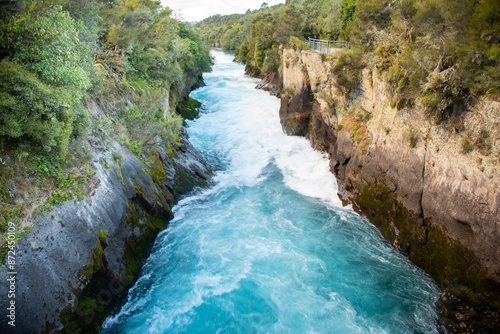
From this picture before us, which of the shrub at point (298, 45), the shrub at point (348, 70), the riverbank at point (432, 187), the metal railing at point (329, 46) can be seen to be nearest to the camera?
the riverbank at point (432, 187)

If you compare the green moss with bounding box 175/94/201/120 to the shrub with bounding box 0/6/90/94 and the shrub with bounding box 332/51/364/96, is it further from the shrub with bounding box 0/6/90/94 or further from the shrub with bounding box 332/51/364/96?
the shrub with bounding box 0/6/90/94

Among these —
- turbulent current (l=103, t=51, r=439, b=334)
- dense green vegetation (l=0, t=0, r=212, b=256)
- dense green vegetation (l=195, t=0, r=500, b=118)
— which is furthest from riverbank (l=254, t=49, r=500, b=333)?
dense green vegetation (l=0, t=0, r=212, b=256)

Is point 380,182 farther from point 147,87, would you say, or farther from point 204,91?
point 204,91

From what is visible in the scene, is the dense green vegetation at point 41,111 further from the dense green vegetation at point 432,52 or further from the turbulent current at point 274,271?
the dense green vegetation at point 432,52

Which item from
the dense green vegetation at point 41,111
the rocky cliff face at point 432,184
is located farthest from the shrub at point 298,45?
the dense green vegetation at point 41,111

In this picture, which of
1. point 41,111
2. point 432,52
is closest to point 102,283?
point 41,111

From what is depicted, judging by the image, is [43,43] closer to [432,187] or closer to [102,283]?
[102,283]
